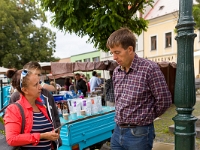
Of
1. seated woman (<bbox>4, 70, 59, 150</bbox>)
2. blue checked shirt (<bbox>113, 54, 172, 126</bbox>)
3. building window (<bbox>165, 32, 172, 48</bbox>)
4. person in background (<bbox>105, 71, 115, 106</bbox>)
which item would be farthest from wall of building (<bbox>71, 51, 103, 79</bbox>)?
blue checked shirt (<bbox>113, 54, 172, 126</bbox>)

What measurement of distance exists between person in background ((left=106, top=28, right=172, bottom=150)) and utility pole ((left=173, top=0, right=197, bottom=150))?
126 millimetres

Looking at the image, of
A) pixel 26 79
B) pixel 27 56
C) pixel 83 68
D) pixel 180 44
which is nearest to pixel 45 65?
pixel 83 68

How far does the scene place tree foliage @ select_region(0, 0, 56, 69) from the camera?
2238 cm

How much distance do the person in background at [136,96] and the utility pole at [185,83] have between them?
0.13 m

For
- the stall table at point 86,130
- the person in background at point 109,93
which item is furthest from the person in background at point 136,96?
the person in background at point 109,93

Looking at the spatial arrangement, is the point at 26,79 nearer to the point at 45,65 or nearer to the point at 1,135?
the point at 1,135

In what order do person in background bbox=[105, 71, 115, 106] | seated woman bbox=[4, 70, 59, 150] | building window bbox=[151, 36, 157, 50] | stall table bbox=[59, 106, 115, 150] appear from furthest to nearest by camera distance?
1. building window bbox=[151, 36, 157, 50]
2. person in background bbox=[105, 71, 115, 106]
3. stall table bbox=[59, 106, 115, 150]
4. seated woman bbox=[4, 70, 59, 150]

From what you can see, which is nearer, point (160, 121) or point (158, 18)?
point (160, 121)

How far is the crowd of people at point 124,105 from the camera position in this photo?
5.92ft

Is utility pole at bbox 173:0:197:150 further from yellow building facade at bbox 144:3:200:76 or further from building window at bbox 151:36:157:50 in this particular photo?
building window at bbox 151:36:157:50

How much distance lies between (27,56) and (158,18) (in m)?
14.4

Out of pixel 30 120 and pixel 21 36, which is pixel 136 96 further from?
pixel 21 36

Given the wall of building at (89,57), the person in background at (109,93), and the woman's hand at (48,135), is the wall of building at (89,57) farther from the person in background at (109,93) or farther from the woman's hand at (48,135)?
the woman's hand at (48,135)

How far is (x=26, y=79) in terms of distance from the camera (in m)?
1.96
